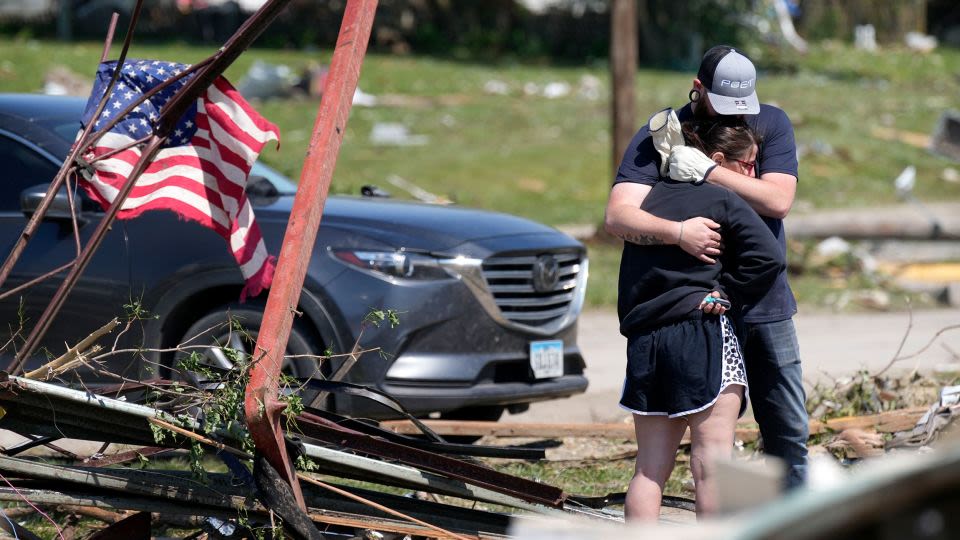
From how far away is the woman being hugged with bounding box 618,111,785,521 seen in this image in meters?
3.82

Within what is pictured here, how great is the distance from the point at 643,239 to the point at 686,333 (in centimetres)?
33

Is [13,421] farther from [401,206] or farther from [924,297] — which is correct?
[924,297]

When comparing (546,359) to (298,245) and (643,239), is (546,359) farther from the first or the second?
(298,245)

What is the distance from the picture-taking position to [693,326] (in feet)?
12.6

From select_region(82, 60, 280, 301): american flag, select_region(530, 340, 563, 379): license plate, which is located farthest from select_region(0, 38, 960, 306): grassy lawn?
select_region(82, 60, 280, 301): american flag

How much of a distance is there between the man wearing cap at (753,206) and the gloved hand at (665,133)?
3 centimetres

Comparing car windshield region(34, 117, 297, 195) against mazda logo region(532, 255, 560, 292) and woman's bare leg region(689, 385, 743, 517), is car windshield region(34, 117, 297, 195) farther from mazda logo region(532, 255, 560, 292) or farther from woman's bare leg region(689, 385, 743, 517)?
woman's bare leg region(689, 385, 743, 517)

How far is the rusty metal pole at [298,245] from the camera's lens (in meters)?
3.67

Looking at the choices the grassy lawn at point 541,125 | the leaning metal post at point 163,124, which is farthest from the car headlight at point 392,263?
the grassy lawn at point 541,125

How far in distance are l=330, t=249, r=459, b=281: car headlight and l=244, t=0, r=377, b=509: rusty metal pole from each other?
6.92 feet

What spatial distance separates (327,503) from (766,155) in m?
1.91

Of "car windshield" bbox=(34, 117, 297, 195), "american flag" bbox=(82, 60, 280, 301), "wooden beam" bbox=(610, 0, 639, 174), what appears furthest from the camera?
"wooden beam" bbox=(610, 0, 639, 174)

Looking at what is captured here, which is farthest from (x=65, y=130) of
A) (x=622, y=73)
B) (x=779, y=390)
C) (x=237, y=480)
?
(x=622, y=73)

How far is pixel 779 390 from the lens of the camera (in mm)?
4207
